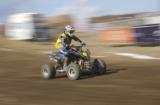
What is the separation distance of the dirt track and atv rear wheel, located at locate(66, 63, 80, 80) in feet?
0.55

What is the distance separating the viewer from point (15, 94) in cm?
1056

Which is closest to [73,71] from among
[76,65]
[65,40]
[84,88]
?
[76,65]

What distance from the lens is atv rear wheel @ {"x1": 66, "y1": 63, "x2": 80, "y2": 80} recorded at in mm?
12930

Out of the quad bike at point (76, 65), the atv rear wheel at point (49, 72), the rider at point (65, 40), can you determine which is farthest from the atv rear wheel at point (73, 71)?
the atv rear wheel at point (49, 72)

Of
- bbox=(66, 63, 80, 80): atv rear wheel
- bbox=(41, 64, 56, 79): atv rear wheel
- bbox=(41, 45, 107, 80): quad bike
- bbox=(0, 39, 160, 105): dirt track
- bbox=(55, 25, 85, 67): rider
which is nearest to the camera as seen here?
bbox=(0, 39, 160, 105): dirt track

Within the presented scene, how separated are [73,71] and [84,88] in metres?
1.82

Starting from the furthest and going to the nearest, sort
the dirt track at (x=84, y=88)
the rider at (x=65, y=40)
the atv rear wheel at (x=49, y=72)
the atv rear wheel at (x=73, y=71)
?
the atv rear wheel at (x=49, y=72) < the rider at (x=65, y=40) < the atv rear wheel at (x=73, y=71) < the dirt track at (x=84, y=88)

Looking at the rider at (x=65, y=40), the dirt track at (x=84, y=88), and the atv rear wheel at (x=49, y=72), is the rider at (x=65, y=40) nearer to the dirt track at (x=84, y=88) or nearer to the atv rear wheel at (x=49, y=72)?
the atv rear wheel at (x=49, y=72)

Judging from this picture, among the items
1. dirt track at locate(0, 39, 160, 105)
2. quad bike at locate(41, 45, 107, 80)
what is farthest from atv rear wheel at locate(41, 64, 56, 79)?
dirt track at locate(0, 39, 160, 105)

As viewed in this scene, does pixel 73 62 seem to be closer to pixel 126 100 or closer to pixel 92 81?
pixel 92 81

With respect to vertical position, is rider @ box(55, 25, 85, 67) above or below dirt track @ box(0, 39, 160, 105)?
above

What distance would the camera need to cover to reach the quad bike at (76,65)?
13.1 metres

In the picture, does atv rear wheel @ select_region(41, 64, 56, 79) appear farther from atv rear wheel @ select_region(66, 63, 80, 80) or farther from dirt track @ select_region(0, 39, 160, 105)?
atv rear wheel @ select_region(66, 63, 80, 80)

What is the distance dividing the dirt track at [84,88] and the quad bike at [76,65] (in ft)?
0.80
